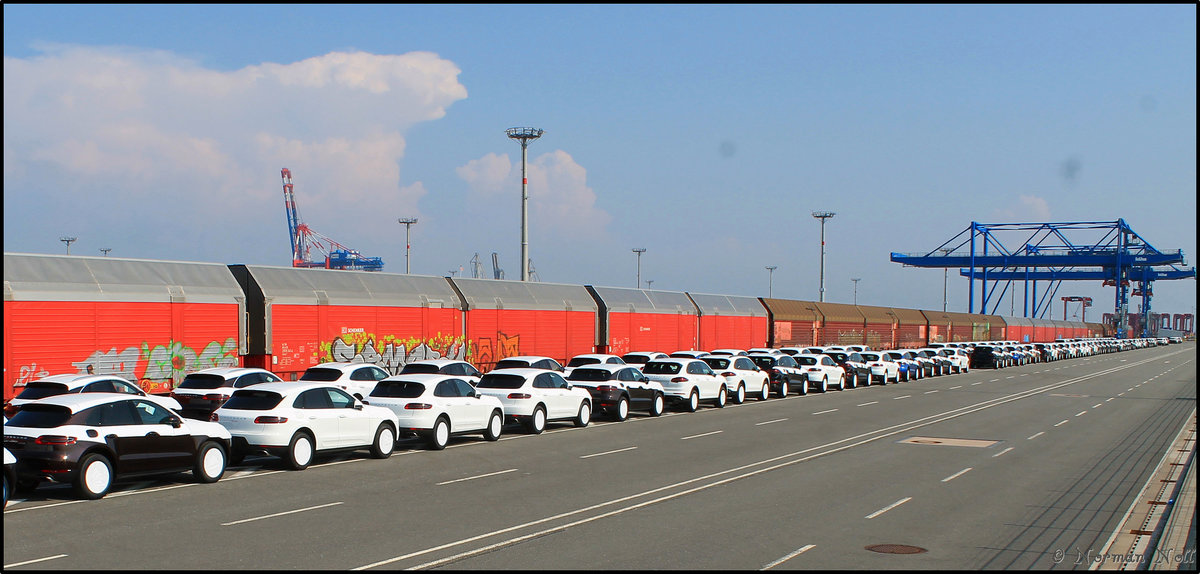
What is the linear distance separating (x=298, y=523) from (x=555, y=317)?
27.9m

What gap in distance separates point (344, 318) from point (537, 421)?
9.22 meters

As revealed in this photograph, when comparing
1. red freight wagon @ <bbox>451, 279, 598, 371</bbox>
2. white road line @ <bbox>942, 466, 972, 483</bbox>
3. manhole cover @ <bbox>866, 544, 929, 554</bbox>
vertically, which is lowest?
white road line @ <bbox>942, 466, 972, 483</bbox>

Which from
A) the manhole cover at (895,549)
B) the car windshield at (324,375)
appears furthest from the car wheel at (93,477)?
the manhole cover at (895,549)

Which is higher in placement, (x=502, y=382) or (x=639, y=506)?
(x=502, y=382)

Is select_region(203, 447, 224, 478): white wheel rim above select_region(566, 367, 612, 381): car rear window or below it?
below

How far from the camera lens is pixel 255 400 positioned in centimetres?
1741

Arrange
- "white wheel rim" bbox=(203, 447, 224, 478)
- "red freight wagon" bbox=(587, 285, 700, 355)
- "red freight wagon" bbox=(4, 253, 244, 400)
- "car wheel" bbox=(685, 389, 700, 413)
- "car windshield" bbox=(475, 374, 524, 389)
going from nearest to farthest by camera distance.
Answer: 1. "white wheel rim" bbox=(203, 447, 224, 478)
2. "red freight wagon" bbox=(4, 253, 244, 400)
3. "car windshield" bbox=(475, 374, 524, 389)
4. "car wheel" bbox=(685, 389, 700, 413)
5. "red freight wagon" bbox=(587, 285, 700, 355)

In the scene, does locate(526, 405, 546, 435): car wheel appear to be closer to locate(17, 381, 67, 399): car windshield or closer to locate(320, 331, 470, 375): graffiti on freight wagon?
locate(320, 331, 470, 375): graffiti on freight wagon

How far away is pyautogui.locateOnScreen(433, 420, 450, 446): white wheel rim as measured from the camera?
20.5 meters

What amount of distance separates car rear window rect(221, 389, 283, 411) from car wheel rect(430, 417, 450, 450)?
3.89m

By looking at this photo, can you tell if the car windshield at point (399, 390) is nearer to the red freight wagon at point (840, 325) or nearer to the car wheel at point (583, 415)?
the car wheel at point (583, 415)

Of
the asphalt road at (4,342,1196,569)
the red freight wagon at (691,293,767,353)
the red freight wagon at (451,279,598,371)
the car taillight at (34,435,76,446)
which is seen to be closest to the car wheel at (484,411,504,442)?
the asphalt road at (4,342,1196,569)

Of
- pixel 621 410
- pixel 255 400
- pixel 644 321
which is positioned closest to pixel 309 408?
pixel 255 400

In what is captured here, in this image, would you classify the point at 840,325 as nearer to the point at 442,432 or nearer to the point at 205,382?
the point at 442,432
